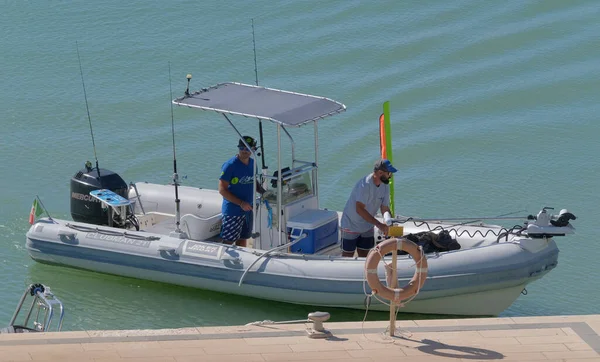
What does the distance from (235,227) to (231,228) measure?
0.11 feet

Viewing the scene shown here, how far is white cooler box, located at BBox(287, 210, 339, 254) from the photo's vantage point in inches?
376

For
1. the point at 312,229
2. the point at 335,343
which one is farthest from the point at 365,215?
the point at 335,343

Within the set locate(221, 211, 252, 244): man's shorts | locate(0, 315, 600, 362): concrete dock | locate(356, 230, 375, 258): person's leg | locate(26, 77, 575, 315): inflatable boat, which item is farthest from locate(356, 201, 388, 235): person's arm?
locate(0, 315, 600, 362): concrete dock

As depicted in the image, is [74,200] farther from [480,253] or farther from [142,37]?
[142,37]

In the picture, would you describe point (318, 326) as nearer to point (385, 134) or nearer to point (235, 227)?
point (235, 227)

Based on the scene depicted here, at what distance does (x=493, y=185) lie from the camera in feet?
42.1

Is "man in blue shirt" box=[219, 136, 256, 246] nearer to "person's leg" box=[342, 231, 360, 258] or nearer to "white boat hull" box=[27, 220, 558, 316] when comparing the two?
"white boat hull" box=[27, 220, 558, 316]

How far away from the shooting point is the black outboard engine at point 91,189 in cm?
1041

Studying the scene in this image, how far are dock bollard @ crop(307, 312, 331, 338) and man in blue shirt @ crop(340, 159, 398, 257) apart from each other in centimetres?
161

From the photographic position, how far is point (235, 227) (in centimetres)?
984

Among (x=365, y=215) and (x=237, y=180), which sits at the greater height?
(x=237, y=180)

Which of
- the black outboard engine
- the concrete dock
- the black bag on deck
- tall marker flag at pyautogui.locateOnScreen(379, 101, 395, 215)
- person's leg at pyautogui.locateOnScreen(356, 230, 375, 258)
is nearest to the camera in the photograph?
the concrete dock

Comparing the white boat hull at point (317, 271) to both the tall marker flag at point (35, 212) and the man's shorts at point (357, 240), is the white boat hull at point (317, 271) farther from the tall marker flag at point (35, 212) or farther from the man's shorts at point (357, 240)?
the tall marker flag at point (35, 212)

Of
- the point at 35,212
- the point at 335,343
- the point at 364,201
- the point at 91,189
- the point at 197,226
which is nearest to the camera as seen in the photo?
the point at 335,343
